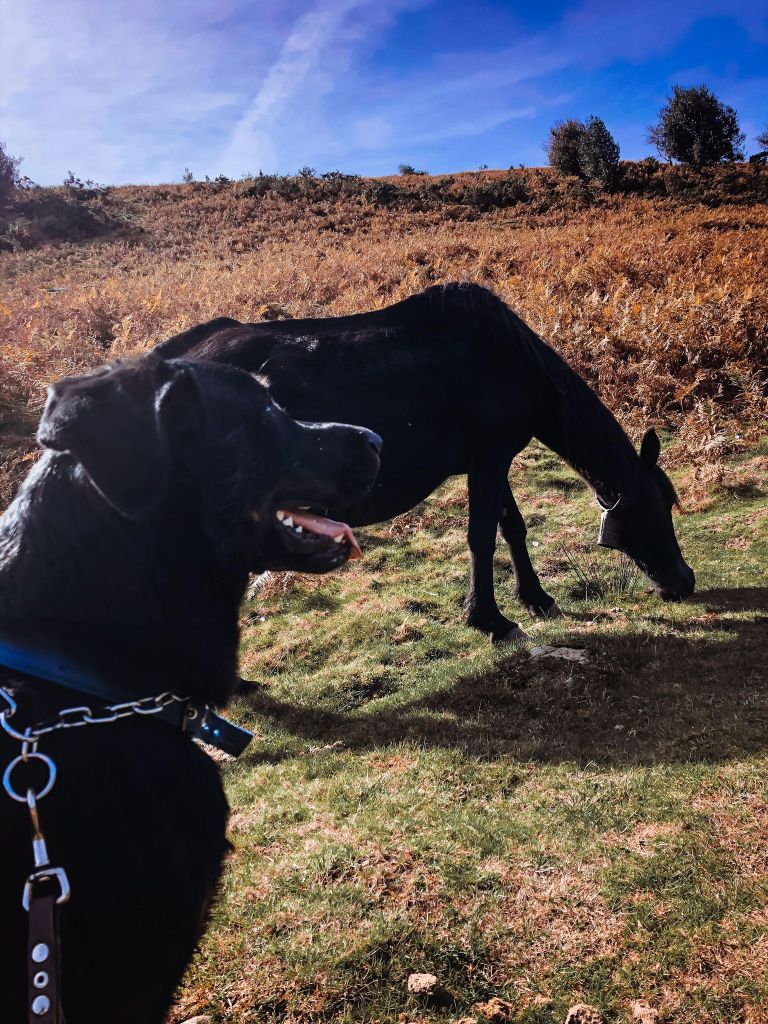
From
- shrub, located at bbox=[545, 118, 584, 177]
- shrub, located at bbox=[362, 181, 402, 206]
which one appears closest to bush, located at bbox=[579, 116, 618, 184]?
shrub, located at bbox=[545, 118, 584, 177]

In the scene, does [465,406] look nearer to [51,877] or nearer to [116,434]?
[116,434]

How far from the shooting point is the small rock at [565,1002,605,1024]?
2193 mm

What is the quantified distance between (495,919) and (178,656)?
5.25 feet

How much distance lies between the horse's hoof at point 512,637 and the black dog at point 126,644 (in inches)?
132

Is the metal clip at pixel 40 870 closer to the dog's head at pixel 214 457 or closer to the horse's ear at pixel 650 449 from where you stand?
the dog's head at pixel 214 457

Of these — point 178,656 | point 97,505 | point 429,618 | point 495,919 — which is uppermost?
point 97,505

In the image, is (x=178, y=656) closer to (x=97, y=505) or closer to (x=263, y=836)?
(x=97, y=505)

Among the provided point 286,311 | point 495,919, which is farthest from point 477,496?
point 286,311

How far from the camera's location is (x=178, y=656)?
2.11 m

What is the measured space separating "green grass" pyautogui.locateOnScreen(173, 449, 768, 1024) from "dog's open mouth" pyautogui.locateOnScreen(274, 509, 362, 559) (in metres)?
1.45

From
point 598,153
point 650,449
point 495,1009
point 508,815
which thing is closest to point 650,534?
point 650,449

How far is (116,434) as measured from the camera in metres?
1.96

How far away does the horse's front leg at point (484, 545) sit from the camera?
5.53m

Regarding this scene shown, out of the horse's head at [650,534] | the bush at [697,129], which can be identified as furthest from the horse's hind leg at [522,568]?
the bush at [697,129]
